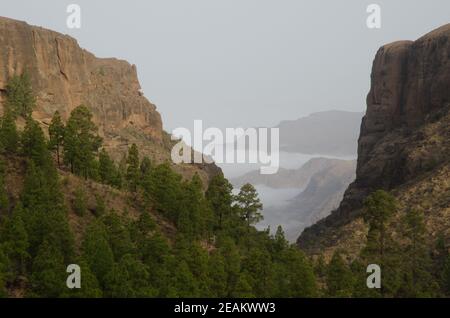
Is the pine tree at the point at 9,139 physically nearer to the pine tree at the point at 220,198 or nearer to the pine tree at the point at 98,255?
the pine tree at the point at 98,255

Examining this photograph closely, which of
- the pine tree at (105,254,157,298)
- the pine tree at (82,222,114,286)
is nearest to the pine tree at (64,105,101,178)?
the pine tree at (82,222,114,286)

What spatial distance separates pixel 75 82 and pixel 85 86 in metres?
5.11

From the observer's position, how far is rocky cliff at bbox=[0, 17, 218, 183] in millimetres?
112562

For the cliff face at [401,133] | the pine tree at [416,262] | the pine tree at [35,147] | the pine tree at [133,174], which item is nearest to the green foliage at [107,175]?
the pine tree at [133,174]

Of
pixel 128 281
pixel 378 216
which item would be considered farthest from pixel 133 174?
pixel 128 281

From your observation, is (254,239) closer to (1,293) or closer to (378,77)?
(1,293)

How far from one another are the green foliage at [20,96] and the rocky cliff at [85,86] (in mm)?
3062

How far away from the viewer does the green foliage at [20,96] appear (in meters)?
97.0

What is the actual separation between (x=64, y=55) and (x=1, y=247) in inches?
3499

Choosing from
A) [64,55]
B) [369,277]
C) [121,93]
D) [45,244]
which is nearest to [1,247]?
[45,244]

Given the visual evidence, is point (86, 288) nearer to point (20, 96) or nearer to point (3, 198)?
point (3, 198)

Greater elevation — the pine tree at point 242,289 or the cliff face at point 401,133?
the cliff face at point 401,133

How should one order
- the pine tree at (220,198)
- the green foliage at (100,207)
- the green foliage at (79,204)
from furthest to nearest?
the pine tree at (220,198) < the green foliage at (100,207) < the green foliage at (79,204)

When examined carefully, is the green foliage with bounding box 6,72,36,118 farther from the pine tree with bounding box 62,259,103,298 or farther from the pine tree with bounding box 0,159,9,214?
the pine tree with bounding box 62,259,103,298
